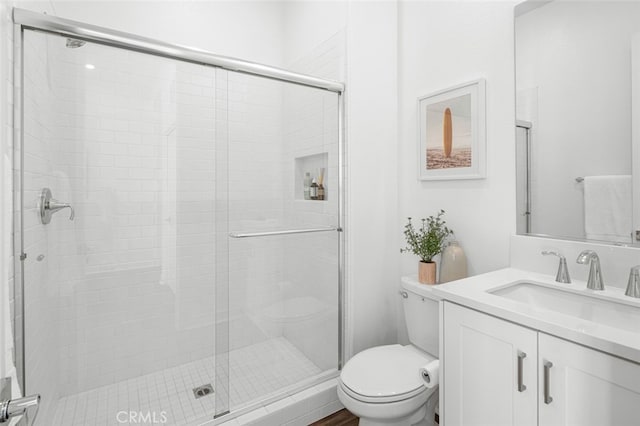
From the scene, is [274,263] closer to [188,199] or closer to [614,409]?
[188,199]

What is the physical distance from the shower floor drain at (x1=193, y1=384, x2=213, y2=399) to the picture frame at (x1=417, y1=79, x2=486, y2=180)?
161 cm

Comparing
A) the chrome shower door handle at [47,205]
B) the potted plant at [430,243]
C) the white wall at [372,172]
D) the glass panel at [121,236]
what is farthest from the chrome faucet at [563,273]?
the chrome shower door handle at [47,205]

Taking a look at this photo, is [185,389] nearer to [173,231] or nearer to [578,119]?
[173,231]

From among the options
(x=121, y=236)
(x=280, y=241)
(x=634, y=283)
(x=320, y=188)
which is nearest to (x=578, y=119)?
(x=634, y=283)

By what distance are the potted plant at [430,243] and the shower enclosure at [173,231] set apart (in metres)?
0.47

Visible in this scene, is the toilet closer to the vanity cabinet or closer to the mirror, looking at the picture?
the vanity cabinet

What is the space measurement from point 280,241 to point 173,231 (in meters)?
0.59

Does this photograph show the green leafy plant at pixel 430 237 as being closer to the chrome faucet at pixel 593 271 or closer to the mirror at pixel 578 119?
the mirror at pixel 578 119

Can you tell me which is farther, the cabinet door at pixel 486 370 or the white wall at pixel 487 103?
the white wall at pixel 487 103

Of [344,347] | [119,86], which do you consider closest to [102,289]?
[119,86]

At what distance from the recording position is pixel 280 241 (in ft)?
6.31

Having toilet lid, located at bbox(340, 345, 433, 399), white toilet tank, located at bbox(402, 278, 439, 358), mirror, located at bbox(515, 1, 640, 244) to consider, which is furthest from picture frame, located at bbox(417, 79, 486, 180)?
toilet lid, located at bbox(340, 345, 433, 399)

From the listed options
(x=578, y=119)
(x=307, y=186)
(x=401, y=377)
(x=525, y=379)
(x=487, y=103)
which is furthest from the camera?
(x=307, y=186)

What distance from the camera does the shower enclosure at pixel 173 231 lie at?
1495 mm
